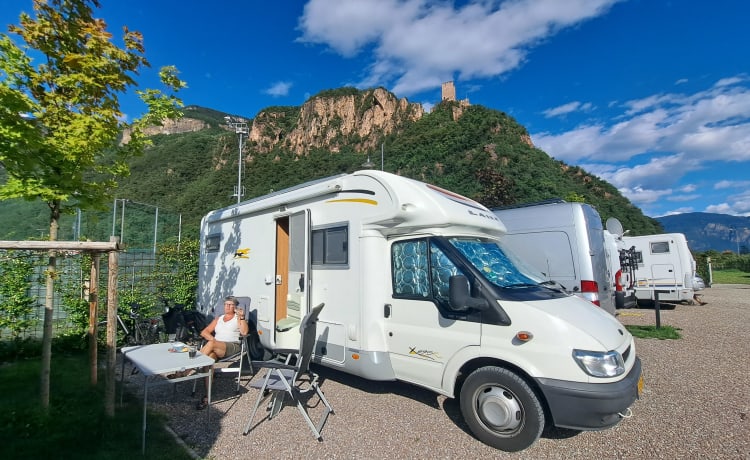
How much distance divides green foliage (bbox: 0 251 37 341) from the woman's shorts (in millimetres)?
3683

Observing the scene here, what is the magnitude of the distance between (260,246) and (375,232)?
2.27 meters

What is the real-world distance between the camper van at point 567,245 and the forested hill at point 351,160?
1028 cm

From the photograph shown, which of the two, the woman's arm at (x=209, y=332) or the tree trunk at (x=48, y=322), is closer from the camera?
the tree trunk at (x=48, y=322)

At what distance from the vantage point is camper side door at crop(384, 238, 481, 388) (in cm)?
387

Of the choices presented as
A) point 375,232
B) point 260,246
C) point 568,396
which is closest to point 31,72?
point 260,246

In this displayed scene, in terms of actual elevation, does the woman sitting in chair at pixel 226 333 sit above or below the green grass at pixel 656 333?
above

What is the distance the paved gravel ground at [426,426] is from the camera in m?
3.47

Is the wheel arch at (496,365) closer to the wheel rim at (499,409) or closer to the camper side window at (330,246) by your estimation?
the wheel rim at (499,409)

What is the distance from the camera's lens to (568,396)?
10.4ft

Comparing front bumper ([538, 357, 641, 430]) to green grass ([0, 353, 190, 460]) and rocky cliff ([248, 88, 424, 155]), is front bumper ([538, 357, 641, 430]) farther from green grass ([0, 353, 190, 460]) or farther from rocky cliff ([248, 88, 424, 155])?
rocky cliff ([248, 88, 424, 155])

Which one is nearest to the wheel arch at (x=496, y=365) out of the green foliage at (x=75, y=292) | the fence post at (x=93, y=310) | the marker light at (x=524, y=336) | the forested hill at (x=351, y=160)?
the marker light at (x=524, y=336)

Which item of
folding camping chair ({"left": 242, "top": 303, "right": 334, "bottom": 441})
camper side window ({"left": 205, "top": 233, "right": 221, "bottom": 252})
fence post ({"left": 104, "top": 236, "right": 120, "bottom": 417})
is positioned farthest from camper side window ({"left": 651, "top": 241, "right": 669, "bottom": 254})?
fence post ({"left": 104, "top": 236, "right": 120, "bottom": 417})

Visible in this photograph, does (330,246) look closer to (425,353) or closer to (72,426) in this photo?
(425,353)

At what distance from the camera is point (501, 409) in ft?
11.6
